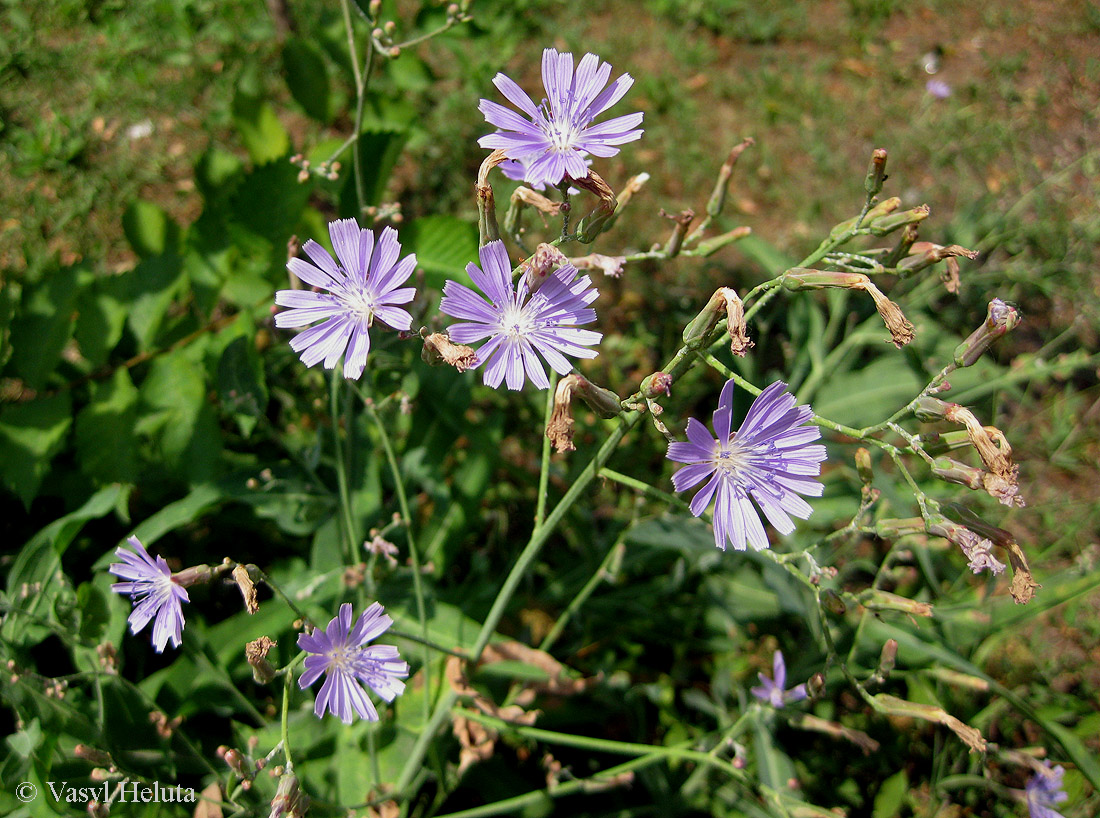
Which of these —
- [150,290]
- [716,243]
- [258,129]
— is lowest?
[716,243]

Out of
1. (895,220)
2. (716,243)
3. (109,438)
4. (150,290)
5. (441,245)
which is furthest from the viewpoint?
(150,290)

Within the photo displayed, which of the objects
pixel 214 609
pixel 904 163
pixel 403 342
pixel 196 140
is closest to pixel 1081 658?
pixel 904 163

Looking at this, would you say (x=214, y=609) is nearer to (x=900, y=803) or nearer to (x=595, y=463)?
(x=595, y=463)

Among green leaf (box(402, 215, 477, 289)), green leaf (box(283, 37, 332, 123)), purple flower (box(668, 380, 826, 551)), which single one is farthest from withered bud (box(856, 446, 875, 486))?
green leaf (box(283, 37, 332, 123))

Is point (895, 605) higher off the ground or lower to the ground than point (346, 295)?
lower

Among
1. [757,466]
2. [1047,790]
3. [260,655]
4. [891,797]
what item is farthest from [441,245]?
[1047,790]

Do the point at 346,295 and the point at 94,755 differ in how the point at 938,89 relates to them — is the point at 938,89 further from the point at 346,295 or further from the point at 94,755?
the point at 94,755
